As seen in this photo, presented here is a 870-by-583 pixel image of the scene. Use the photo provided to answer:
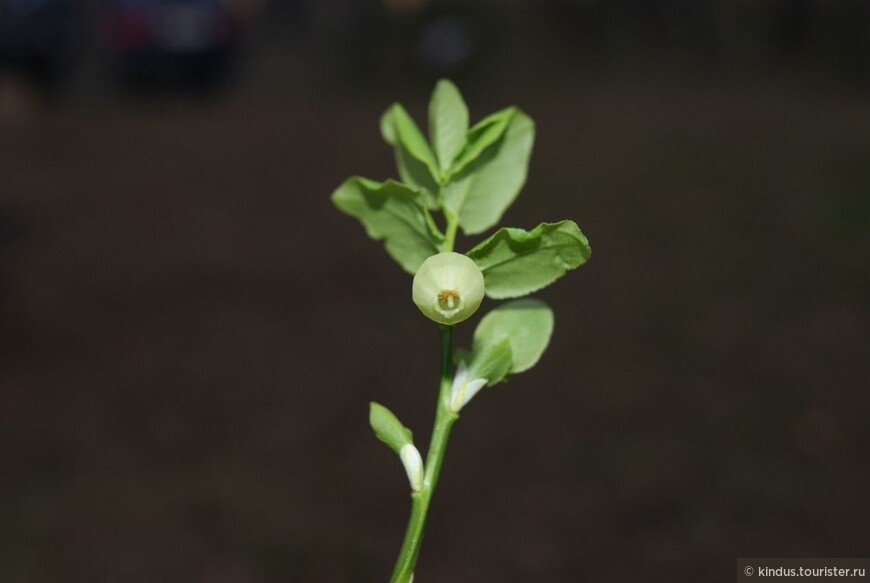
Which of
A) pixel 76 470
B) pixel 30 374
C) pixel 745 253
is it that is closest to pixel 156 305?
pixel 30 374

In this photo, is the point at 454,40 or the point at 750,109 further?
the point at 454,40

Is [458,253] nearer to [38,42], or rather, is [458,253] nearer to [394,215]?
[394,215]

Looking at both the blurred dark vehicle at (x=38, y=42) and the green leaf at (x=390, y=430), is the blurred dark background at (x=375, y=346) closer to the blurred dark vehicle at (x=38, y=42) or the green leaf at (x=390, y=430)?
the blurred dark vehicle at (x=38, y=42)

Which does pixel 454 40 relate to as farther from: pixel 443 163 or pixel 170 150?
pixel 443 163

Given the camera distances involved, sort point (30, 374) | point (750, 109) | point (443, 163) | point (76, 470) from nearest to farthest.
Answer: point (443, 163)
point (76, 470)
point (30, 374)
point (750, 109)

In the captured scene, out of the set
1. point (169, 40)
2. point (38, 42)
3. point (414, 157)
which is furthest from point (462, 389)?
point (38, 42)

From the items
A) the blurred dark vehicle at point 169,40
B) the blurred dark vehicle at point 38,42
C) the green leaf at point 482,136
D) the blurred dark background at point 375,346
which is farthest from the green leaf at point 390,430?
the blurred dark vehicle at point 38,42

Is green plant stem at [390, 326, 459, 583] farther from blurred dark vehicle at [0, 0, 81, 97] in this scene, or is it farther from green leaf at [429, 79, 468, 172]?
blurred dark vehicle at [0, 0, 81, 97]
